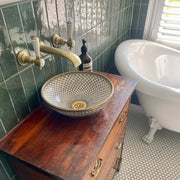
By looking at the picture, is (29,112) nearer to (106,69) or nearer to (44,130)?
(44,130)

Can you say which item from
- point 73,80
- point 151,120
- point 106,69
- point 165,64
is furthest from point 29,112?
point 165,64

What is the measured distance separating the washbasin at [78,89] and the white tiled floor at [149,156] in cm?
87

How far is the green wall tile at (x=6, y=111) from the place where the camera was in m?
0.63

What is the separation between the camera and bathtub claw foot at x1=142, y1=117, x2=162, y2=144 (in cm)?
154

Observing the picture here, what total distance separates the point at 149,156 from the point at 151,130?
23cm

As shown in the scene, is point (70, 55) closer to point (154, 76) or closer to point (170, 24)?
point (154, 76)

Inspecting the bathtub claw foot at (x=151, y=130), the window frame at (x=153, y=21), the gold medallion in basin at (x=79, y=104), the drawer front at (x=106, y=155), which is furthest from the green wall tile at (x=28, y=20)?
the window frame at (x=153, y=21)

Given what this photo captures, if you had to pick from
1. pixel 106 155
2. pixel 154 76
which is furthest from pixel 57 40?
pixel 154 76

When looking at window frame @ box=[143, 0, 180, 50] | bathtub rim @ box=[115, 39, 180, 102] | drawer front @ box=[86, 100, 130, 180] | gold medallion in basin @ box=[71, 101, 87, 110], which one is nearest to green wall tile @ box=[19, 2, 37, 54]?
gold medallion in basin @ box=[71, 101, 87, 110]

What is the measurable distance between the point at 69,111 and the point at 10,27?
13.8 inches

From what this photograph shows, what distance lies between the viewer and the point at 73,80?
88cm

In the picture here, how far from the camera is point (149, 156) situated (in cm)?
155

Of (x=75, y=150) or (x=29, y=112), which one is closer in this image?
(x=75, y=150)

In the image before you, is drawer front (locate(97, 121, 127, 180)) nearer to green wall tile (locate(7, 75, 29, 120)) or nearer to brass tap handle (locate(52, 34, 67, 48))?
green wall tile (locate(7, 75, 29, 120))
